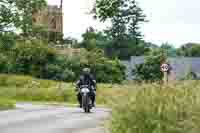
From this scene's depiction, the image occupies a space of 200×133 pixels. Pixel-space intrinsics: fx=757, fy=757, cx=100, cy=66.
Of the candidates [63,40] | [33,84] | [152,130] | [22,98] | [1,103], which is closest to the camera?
[152,130]

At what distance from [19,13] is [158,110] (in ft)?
78.9

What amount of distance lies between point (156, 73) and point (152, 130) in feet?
200

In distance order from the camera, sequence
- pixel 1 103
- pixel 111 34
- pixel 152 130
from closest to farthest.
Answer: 1. pixel 152 130
2. pixel 1 103
3. pixel 111 34

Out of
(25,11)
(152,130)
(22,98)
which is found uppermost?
(25,11)

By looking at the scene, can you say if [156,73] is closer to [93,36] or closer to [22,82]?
[22,82]

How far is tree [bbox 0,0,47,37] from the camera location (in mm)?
34344

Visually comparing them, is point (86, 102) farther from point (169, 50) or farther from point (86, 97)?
point (169, 50)

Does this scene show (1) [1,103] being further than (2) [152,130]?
Yes

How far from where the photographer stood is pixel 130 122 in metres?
12.2

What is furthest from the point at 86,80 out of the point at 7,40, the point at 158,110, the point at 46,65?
the point at 46,65

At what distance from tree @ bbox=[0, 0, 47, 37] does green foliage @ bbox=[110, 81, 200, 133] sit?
2162 centimetres

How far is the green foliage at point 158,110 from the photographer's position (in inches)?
428

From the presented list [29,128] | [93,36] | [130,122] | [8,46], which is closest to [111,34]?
[93,36]

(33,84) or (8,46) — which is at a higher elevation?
(8,46)
